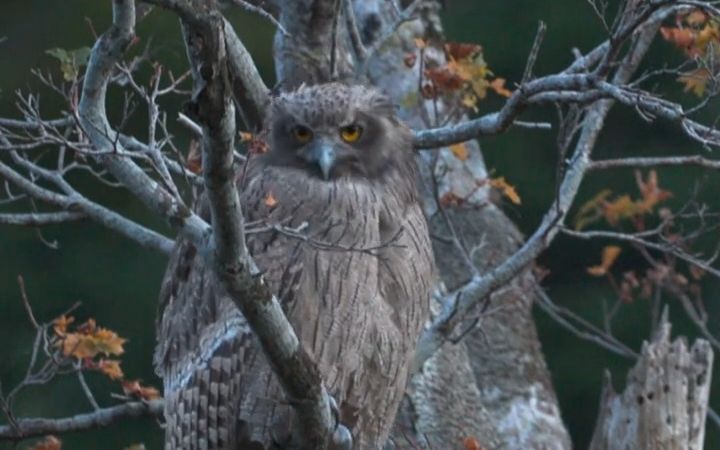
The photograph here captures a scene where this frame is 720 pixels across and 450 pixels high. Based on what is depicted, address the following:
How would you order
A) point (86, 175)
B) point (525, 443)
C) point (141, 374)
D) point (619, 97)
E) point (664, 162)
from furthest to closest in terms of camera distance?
1. point (86, 175)
2. point (141, 374)
3. point (525, 443)
4. point (664, 162)
5. point (619, 97)

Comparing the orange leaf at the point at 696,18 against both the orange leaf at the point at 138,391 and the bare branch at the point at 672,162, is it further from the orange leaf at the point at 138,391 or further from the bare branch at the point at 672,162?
the orange leaf at the point at 138,391

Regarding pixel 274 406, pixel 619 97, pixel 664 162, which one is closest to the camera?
pixel 619 97

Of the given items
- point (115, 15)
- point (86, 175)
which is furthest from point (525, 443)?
point (86, 175)

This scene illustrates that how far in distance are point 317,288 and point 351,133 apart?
0.52 metres

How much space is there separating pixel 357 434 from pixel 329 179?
744 mm

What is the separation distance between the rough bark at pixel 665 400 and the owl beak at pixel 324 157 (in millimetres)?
1340

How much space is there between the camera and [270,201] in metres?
5.46

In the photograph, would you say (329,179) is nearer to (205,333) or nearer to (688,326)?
(205,333)

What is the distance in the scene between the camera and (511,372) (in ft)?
23.8

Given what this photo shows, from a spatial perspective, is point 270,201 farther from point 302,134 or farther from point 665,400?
point 665,400

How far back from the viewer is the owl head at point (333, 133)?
5828 mm

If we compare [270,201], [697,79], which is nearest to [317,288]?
[270,201]

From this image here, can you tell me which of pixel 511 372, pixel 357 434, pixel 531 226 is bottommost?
pixel 357 434

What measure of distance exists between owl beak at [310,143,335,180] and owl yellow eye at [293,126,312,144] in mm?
45
